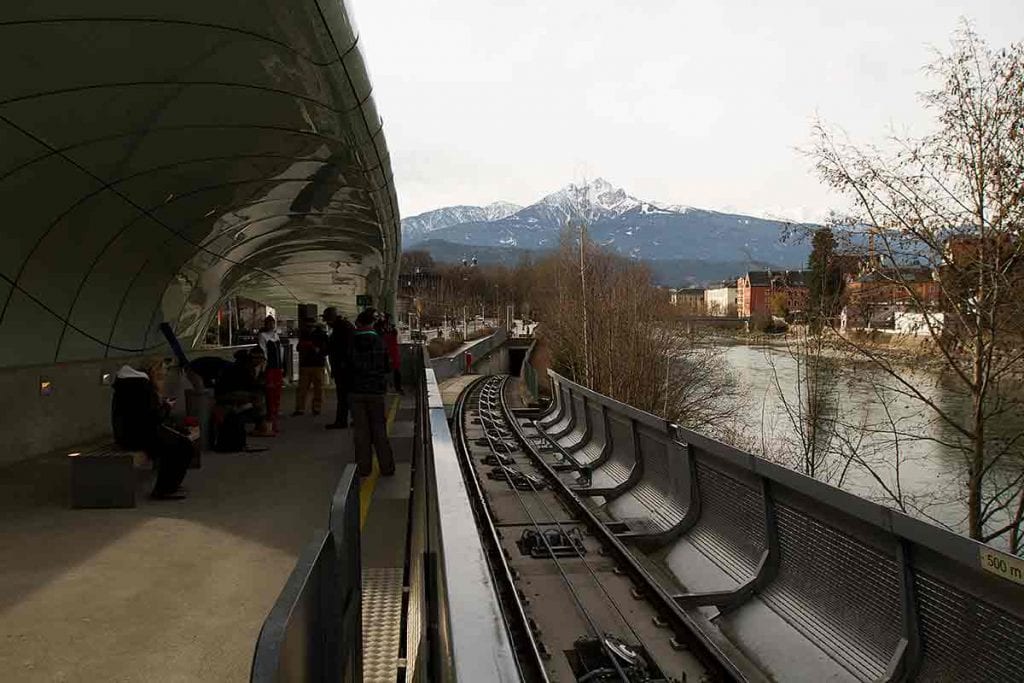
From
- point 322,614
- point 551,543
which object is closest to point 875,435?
point 551,543

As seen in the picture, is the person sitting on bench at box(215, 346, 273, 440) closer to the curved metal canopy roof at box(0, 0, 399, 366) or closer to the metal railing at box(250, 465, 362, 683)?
the curved metal canopy roof at box(0, 0, 399, 366)

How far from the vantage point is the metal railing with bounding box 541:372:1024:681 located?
3.62m

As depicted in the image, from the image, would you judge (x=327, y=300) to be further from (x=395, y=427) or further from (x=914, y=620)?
(x=914, y=620)

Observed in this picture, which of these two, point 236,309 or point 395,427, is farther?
point 236,309

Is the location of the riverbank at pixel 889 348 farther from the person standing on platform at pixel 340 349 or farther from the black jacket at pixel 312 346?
the black jacket at pixel 312 346

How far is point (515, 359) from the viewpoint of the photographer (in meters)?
64.8

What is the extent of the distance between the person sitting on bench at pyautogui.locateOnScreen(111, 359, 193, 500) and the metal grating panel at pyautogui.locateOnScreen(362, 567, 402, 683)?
8.09 feet

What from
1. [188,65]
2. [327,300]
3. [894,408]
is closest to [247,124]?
[188,65]

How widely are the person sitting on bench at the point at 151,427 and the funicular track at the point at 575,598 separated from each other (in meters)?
2.86

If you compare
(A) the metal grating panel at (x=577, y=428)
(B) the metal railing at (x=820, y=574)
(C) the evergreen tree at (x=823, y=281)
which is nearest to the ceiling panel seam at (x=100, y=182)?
(B) the metal railing at (x=820, y=574)

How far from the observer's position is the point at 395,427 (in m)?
11.7

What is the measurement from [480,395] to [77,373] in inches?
646

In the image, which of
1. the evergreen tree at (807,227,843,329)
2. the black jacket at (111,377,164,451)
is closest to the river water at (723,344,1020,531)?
the evergreen tree at (807,227,843,329)

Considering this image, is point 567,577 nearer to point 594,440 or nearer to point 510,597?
point 510,597
